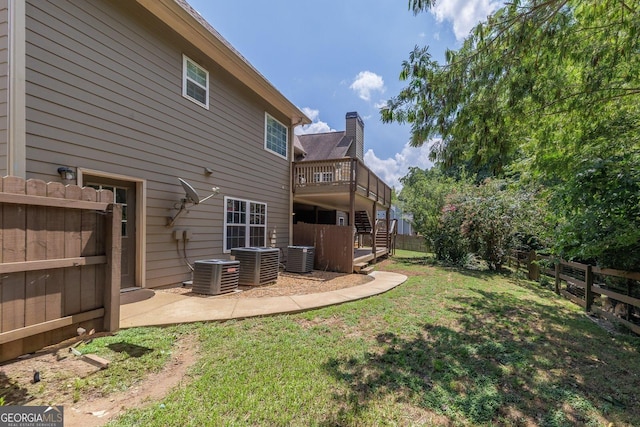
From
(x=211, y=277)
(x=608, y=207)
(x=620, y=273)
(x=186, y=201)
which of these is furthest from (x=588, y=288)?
(x=186, y=201)

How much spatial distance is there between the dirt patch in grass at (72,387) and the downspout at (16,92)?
2.44 meters

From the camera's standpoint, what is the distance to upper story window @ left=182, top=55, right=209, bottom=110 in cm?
645

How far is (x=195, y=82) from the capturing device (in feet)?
22.2

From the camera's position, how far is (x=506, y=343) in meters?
3.88

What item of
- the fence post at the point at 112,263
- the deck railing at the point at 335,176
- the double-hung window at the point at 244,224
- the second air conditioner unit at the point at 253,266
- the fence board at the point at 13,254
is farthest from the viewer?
the deck railing at the point at 335,176

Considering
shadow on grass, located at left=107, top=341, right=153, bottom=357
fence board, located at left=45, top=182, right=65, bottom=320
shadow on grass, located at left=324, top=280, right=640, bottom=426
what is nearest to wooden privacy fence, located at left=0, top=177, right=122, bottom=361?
fence board, located at left=45, top=182, right=65, bottom=320

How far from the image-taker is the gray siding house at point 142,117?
3.95 metres

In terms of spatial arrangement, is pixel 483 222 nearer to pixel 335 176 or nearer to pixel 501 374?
pixel 335 176

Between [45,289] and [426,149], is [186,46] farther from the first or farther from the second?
[45,289]

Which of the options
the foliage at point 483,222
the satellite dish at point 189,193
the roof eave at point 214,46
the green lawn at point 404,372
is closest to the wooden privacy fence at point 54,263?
the green lawn at point 404,372

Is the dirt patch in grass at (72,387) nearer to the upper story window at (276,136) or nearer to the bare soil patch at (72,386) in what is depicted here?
the bare soil patch at (72,386)

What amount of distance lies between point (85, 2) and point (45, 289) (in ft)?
15.5

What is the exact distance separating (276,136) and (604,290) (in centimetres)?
909

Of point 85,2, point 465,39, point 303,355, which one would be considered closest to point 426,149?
point 465,39
